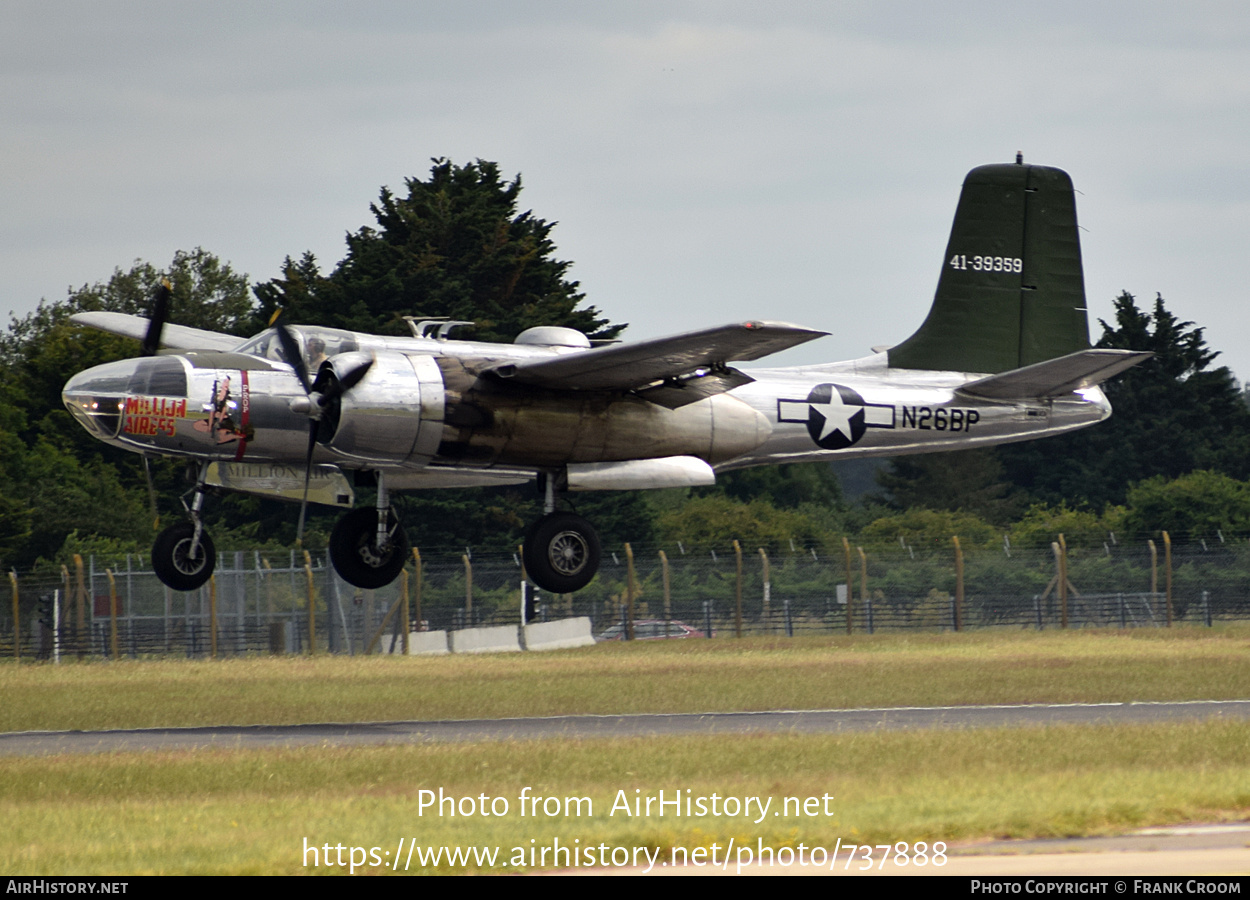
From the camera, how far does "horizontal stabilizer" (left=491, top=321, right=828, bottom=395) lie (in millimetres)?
22328

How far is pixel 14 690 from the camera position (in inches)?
1134

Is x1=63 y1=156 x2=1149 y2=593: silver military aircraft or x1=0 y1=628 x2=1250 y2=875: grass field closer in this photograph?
x1=0 y1=628 x2=1250 y2=875: grass field

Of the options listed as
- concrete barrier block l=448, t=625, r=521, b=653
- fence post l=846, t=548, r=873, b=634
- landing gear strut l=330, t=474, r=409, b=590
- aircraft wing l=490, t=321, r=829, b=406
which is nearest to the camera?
aircraft wing l=490, t=321, r=829, b=406

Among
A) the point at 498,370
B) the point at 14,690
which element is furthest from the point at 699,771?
the point at 14,690

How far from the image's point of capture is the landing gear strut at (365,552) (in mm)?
26406

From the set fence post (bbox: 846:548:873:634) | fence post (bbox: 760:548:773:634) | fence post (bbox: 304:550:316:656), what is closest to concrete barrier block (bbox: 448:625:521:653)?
fence post (bbox: 304:550:316:656)

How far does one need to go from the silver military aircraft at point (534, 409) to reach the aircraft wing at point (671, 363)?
0.14ft

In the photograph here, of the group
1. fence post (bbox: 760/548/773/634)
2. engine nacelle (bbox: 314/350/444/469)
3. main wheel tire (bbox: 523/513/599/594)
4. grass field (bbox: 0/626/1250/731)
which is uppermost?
engine nacelle (bbox: 314/350/444/469)

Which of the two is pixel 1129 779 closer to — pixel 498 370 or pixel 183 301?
pixel 498 370

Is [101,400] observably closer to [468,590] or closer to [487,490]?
[468,590]

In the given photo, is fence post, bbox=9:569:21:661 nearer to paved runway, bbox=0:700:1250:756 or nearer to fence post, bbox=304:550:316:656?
fence post, bbox=304:550:316:656

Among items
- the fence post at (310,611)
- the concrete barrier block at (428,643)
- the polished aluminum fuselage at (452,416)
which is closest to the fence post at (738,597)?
the concrete barrier block at (428,643)

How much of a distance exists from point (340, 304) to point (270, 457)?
3992cm

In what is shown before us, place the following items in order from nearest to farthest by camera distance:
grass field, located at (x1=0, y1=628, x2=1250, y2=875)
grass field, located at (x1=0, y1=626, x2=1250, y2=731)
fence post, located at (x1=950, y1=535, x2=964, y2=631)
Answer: grass field, located at (x1=0, y1=628, x2=1250, y2=875) → grass field, located at (x1=0, y1=626, x2=1250, y2=731) → fence post, located at (x1=950, y1=535, x2=964, y2=631)
